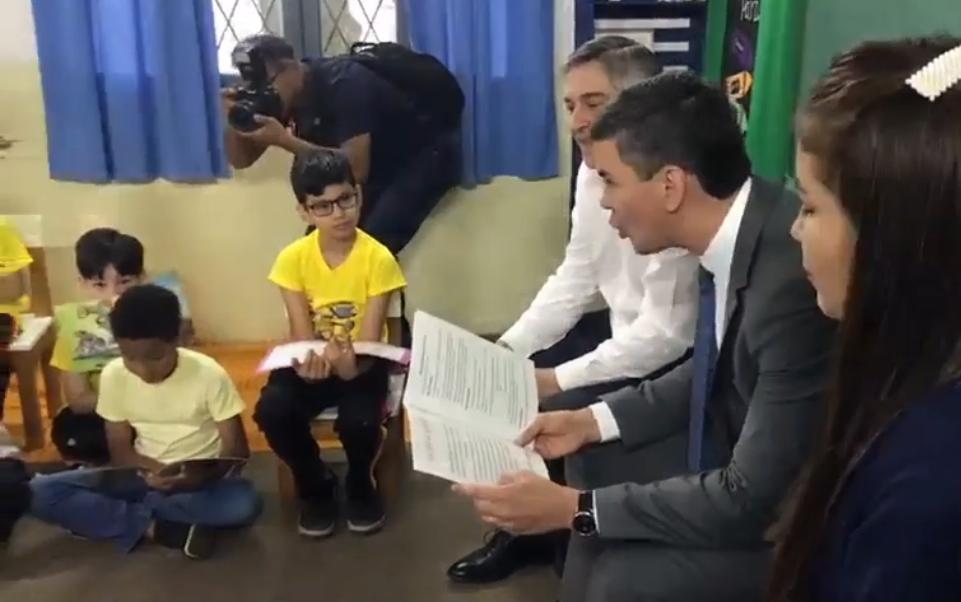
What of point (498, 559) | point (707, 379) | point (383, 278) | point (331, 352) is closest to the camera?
point (707, 379)

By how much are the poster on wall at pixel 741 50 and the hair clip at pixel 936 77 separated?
60.8 inches

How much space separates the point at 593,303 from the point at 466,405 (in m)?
0.58

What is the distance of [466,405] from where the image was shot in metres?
1.51

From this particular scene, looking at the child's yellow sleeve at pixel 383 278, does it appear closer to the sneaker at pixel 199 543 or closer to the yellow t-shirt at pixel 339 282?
the yellow t-shirt at pixel 339 282

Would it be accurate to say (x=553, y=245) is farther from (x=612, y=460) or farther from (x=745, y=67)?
(x=612, y=460)

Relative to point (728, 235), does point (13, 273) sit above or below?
below

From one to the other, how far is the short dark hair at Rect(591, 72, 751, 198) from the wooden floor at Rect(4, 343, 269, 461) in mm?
1365

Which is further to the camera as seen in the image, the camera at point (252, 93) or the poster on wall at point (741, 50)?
the camera at point (252, 93)

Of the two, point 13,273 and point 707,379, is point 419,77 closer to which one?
point 13,273

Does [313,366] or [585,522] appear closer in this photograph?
[585,522]

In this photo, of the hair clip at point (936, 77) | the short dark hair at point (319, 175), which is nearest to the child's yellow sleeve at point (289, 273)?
the short dark hair at point (319, 175)

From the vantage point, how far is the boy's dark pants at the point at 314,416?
210cm

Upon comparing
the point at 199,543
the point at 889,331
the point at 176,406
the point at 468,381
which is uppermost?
the point at 889,331

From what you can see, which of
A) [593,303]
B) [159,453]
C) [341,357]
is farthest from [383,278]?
[159,453]
